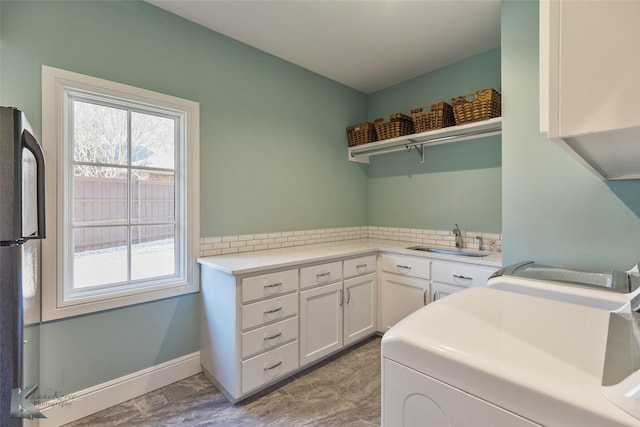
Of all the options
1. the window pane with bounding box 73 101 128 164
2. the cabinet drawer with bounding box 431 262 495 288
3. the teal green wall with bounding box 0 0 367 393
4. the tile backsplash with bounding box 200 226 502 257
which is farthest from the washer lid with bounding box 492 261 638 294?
the window pane with bounding box 73 101 128 164

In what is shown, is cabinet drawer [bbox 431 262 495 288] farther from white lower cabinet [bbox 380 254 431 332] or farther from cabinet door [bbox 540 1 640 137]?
cabinet door [bbox 540 1 640 137]

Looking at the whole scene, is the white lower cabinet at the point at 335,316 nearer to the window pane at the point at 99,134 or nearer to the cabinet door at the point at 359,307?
the cabinet door at the point at 359,307

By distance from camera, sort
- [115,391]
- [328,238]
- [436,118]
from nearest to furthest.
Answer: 1. [115,391]
2. [436,118]
3. [328,238]

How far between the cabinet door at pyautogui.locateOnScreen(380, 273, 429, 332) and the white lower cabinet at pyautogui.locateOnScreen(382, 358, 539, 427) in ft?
5.90

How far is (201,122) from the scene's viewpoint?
7.29ft

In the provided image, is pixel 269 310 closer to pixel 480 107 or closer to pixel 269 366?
pixel 269 366

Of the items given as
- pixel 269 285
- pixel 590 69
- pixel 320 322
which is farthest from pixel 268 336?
pixel 590 69

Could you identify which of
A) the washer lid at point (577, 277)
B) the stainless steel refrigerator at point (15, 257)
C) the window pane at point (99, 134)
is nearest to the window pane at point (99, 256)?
the window pane at point (99, 134)

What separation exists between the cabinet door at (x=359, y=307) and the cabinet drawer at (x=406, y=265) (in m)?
0.18

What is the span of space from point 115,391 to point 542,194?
286 cm

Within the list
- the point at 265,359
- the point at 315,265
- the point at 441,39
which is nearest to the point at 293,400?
the point at 265,359

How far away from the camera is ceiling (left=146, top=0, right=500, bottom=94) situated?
1994 mm

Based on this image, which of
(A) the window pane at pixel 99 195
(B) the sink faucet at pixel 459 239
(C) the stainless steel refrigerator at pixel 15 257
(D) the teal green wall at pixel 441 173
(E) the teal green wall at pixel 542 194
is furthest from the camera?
(B) the sink faucet at pixel 459 239

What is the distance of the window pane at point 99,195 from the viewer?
180cm
